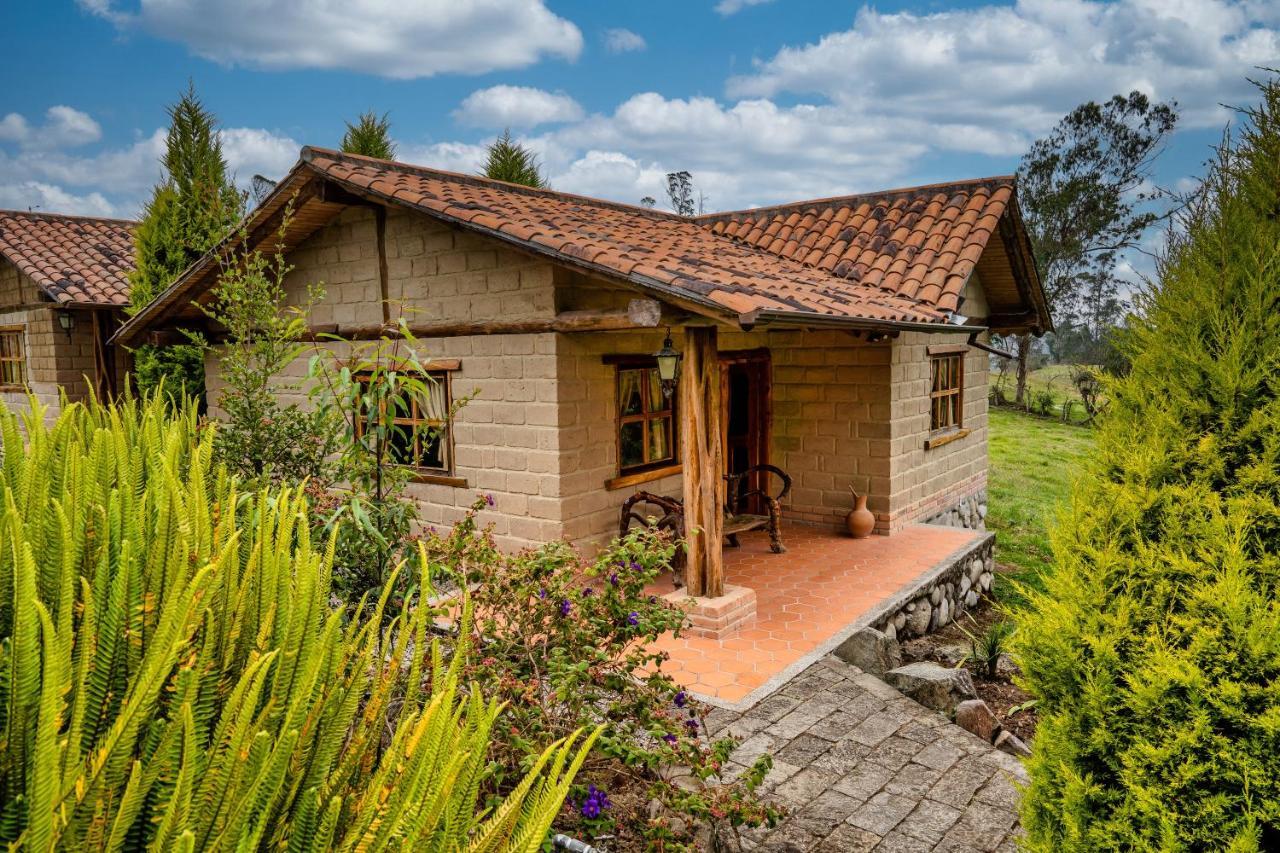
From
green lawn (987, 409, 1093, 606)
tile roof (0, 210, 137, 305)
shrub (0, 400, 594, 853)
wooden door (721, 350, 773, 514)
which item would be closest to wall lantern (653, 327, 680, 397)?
green lawn (987, 409, 1093, 606)

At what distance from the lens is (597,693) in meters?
3.34

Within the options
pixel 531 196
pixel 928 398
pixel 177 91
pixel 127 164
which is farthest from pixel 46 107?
pixel 928 398

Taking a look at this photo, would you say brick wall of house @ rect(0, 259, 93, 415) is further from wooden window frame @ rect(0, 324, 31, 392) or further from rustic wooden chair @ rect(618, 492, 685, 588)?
rustic wooden chair @ rect(618, 492, 685, 588)

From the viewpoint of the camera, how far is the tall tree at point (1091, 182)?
2806 centimetres

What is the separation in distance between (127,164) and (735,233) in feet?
187

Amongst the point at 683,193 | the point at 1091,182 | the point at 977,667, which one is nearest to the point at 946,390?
the point at 977,667

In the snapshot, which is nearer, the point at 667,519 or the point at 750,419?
the point at 667,519

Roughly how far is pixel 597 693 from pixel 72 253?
1561 cm

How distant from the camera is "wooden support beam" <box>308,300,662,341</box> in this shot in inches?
229

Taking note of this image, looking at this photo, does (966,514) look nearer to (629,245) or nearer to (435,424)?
(629,245)

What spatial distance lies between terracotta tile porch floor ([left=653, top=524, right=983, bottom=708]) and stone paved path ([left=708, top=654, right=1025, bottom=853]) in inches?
12.4

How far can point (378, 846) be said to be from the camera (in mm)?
1051

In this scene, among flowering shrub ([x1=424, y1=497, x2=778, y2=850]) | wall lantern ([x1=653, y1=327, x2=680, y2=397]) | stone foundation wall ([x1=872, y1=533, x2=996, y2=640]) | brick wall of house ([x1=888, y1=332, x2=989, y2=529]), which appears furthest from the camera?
brick wall of house ([x1=888, y1=332, x2=989, y2=529])

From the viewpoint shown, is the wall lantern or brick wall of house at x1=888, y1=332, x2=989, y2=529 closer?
the wall lantern
